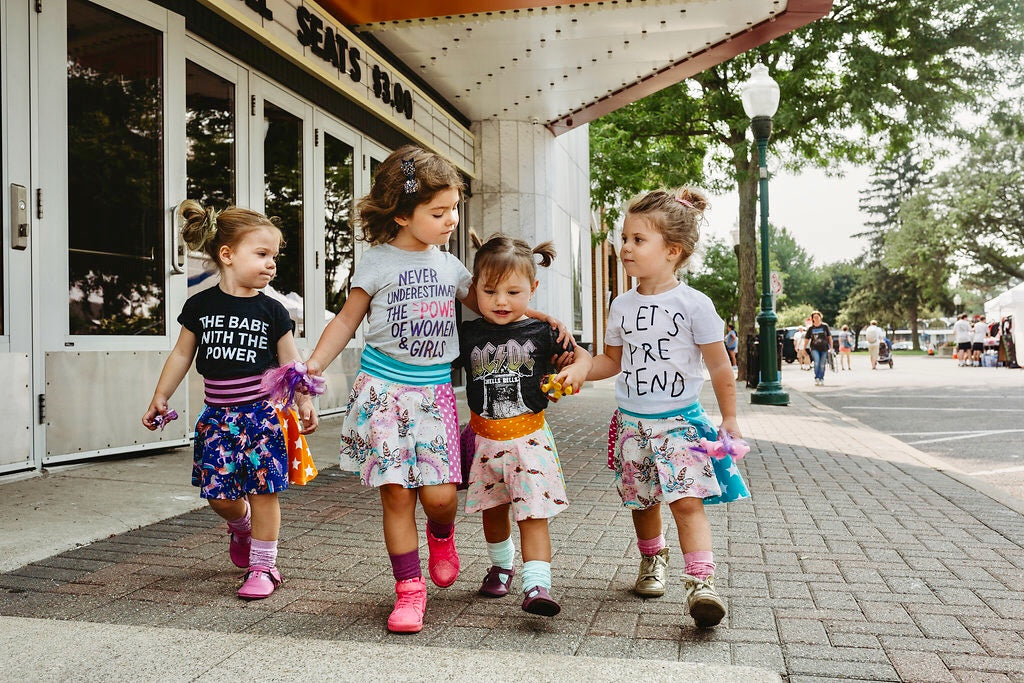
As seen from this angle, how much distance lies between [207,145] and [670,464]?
5.81 meters

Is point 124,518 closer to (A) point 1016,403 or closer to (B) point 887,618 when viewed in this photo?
A: (B) point 887,618

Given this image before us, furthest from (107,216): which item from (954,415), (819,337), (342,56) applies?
(819,337)

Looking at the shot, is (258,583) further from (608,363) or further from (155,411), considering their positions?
(608,363)

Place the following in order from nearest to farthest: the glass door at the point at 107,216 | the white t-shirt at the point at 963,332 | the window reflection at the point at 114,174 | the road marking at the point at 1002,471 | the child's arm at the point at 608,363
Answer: the child's arm at the point at 608,363 → the glass door at the point at 107,216 → the window reflection at the point at 114,174 → the road marking at the point at 1002,471 → the white t-shirt at the point at 963,332

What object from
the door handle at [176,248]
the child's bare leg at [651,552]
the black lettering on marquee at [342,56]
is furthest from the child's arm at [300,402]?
the black lettering on marquee at [342,56]

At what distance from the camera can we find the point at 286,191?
8.93m

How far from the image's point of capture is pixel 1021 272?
184ft

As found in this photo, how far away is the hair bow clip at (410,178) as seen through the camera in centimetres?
306

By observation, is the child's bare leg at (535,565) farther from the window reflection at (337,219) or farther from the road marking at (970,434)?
the road marking at (970,434)

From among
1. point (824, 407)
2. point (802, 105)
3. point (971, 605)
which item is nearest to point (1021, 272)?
point (802, 105)

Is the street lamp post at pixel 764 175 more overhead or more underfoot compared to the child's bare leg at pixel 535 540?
more overhead

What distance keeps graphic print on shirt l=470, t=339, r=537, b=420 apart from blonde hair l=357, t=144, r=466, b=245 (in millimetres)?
553

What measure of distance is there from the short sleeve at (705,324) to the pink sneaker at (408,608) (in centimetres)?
129

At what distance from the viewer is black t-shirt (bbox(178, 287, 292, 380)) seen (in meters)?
3.32
